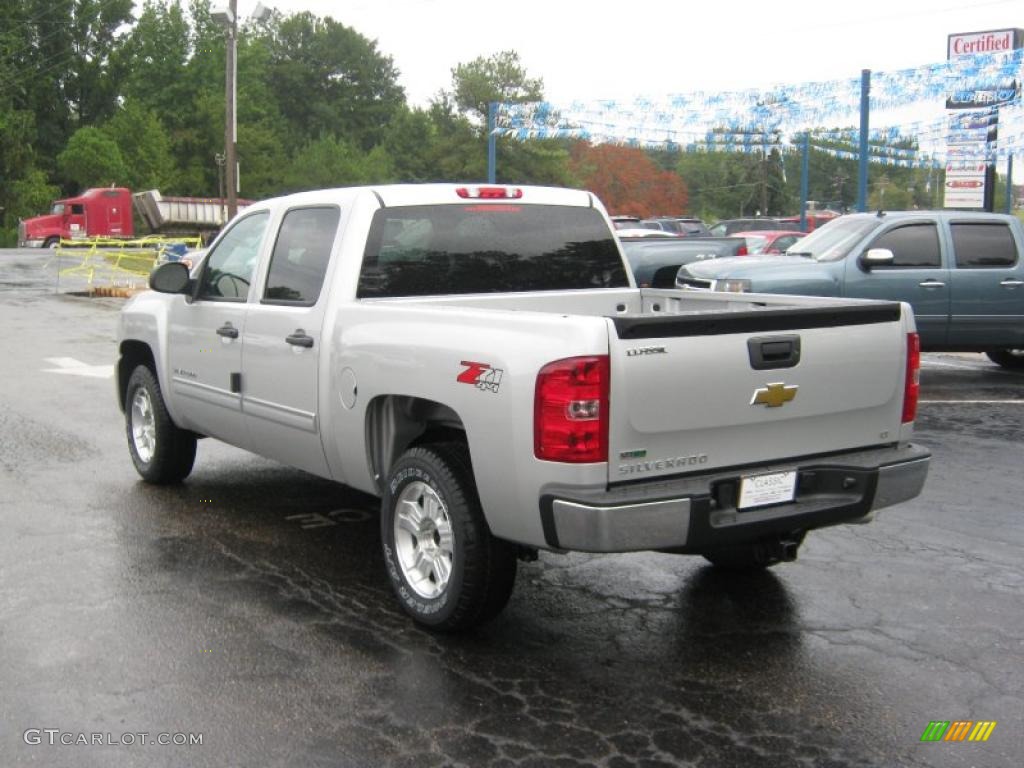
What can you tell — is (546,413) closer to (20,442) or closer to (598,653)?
(598,653)

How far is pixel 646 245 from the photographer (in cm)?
1631

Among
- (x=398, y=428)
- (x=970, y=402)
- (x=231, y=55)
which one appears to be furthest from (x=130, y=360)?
(x=231, y=55)

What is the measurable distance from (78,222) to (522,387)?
5336 cm

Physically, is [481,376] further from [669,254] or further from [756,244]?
[756,244]

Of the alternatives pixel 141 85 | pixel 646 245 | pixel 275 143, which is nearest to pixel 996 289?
pixel 646 245

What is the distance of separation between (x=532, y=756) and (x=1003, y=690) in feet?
5.99

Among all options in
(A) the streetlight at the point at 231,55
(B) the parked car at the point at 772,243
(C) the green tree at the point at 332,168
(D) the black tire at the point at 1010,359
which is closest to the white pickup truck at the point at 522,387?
(D) the black tire at the point at 1010,359

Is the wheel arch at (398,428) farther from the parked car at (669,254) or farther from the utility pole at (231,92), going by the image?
the utility pole at (231,92)

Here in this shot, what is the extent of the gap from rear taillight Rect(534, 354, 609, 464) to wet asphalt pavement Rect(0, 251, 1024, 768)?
0.91 metres

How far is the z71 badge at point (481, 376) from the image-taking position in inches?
162

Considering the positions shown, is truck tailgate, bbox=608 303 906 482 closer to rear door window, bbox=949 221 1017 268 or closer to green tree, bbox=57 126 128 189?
rear door window, bbox=949 221 1017 268

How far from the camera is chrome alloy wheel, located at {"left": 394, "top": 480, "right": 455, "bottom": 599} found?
4574mm

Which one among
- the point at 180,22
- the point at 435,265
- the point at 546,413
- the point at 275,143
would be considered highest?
the point at 180,22

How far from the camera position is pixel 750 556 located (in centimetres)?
529
